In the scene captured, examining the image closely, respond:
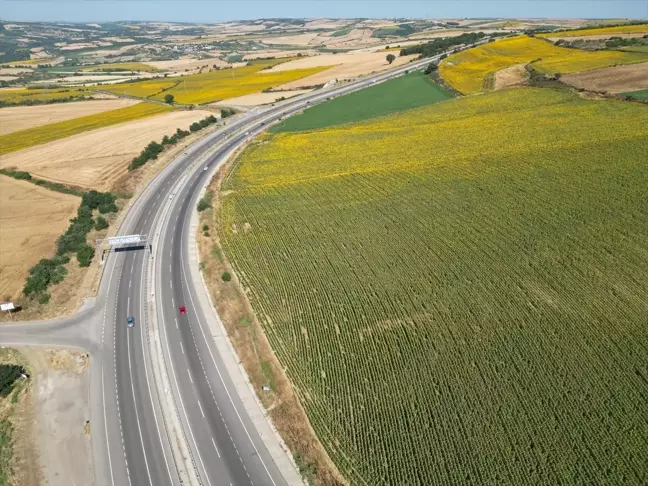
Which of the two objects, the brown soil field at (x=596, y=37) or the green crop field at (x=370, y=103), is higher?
the brown soil field at (x=596, y=37)

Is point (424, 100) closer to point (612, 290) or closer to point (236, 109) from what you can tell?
point (236, 109)

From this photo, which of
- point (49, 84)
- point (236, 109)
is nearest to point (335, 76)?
point (236, 109)

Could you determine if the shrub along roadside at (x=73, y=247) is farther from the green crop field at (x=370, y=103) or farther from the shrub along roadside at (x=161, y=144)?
the green crop field at (x=370, y=103)

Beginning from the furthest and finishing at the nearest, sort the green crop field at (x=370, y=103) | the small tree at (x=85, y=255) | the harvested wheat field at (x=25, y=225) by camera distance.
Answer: the green crop field at (x=370, y=103) → the small tree at (x=85, y=255) → the harvested wheat field at (x=25, y=225)

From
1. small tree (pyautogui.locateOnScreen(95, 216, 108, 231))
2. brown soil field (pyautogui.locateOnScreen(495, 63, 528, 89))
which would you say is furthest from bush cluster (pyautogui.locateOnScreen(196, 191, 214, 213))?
brown soil field (pyautogui.locateOnScreen(495, 63, 528, 89))

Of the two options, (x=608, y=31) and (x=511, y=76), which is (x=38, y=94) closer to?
(x=511, y=76)

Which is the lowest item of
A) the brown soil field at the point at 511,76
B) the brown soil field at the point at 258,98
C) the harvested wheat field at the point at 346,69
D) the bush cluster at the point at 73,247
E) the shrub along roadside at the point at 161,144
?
the brown soil field at the point at 258,98

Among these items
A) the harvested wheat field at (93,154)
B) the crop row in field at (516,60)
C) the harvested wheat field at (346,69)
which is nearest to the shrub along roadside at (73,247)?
the harvested wheat field at (93,154)
